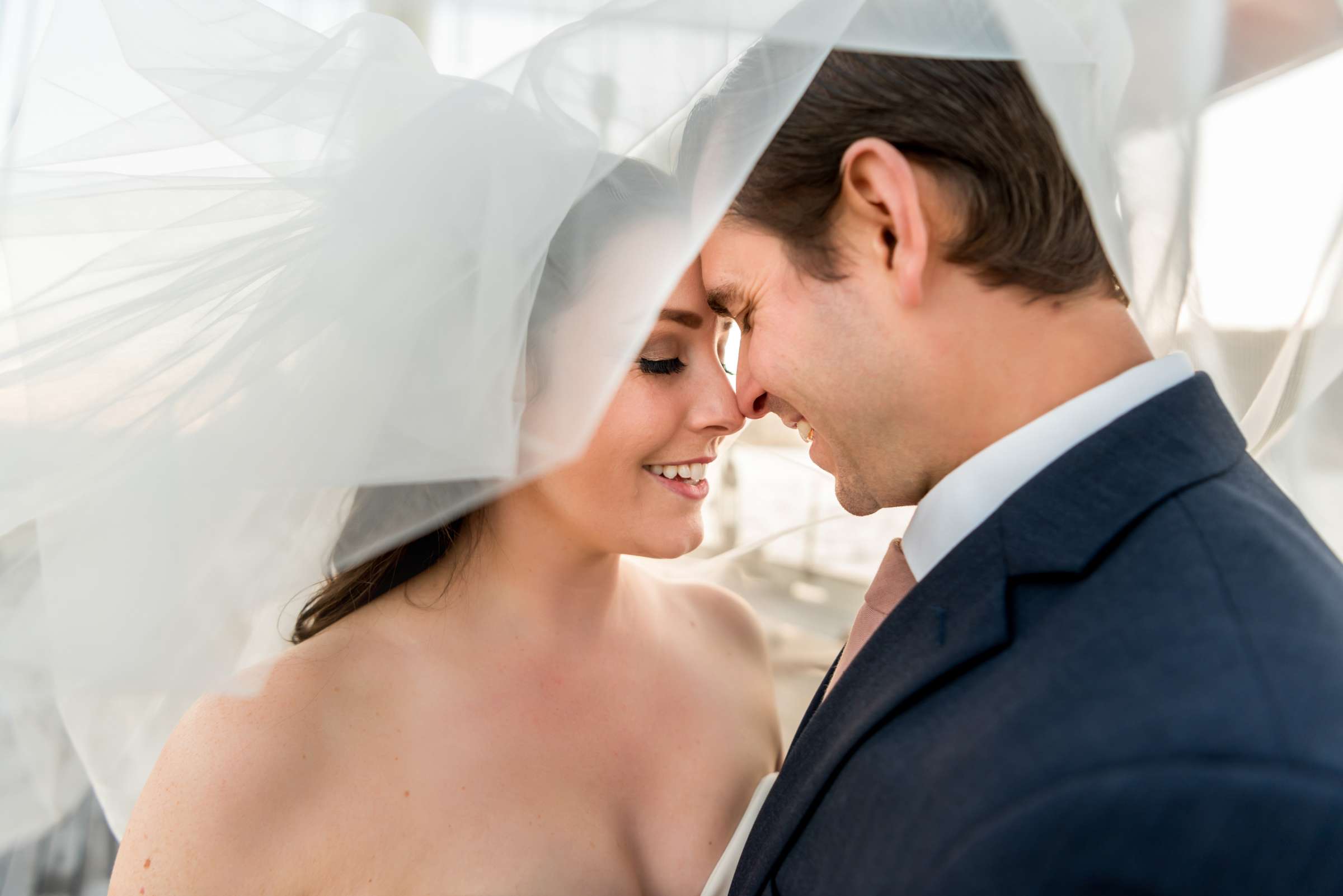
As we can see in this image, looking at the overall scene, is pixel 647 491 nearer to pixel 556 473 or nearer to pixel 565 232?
pixel 556 473

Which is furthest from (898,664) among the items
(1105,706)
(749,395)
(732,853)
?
(732,853)

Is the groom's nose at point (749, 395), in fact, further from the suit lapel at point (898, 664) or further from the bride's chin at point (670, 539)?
the suit lapel at point (898, 664)

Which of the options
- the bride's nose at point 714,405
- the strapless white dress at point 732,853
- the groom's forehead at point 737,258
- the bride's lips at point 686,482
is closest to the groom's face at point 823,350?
the groom's forehead at point 737,258

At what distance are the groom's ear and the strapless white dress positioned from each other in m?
1.13

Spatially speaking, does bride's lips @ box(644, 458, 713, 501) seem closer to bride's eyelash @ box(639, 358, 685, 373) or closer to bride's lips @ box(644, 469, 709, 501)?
bride's lips @ box(644, 469, 709, 501)

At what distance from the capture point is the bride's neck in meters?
2.15

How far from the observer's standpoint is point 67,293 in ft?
4.86

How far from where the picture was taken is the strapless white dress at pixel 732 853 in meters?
2.06

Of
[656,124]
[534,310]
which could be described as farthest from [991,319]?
[534,310]

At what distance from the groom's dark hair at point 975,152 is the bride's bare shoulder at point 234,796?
128 cm

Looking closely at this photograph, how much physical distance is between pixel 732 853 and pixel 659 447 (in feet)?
3.02

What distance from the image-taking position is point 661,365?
203 centimetres

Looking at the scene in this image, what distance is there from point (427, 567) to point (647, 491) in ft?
1.76

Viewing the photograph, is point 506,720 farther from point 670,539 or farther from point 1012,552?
point 1012,552
